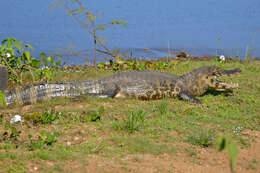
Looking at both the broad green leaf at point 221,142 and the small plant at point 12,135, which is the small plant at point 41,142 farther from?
the broad green leaf at point 221,142

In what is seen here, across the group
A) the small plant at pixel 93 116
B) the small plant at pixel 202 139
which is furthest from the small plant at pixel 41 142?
the small plant at pixel 202 139

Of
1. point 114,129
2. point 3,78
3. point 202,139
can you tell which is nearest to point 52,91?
point 3,78

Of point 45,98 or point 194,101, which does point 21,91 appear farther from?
point 194,101

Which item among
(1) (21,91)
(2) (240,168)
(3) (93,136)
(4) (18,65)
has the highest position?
(4) (18,65)

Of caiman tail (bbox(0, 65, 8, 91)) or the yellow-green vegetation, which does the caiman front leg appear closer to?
the yellow-green vegetation

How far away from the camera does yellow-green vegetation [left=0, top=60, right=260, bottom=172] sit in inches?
131

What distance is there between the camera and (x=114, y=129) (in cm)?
439

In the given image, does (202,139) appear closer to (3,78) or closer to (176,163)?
(176,163)

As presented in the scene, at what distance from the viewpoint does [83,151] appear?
11.8 ft

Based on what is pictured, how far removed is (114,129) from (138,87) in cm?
253

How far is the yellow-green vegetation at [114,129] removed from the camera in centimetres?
333

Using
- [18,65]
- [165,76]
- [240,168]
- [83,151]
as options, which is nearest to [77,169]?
[83,151]

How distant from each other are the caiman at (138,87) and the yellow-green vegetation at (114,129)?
1.01 feet

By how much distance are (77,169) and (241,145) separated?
2.32 m
